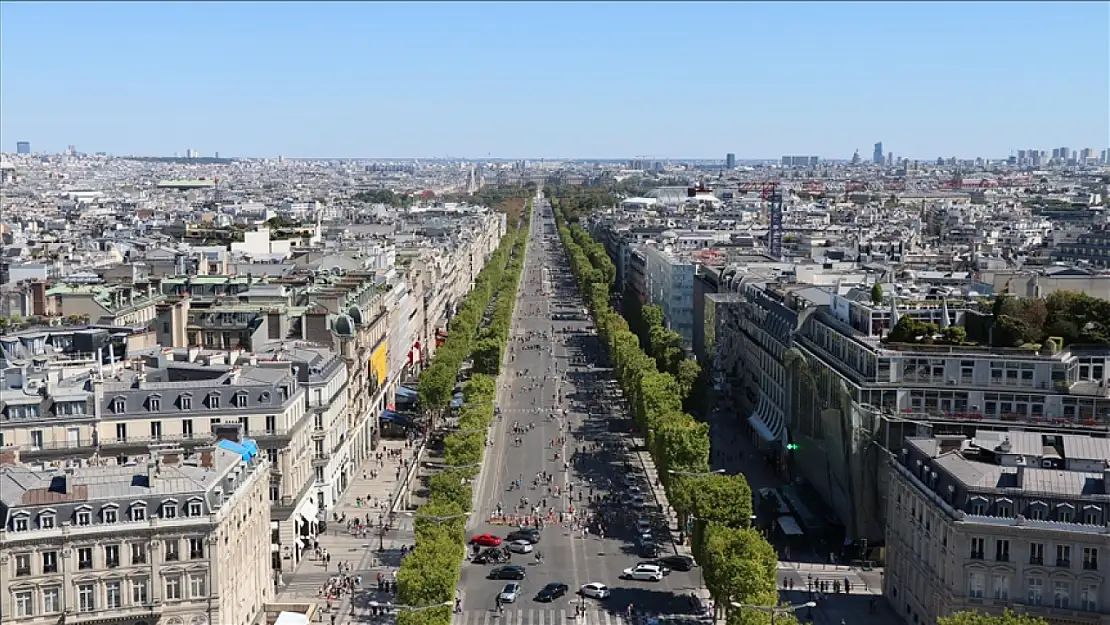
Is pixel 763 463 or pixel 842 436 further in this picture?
pixel 763 463

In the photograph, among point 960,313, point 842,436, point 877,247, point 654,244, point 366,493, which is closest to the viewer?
point 842,436

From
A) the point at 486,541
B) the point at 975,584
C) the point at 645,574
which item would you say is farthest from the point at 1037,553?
the point at 486,541

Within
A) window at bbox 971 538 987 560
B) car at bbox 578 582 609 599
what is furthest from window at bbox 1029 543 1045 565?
car at bbox 578 582 609 599

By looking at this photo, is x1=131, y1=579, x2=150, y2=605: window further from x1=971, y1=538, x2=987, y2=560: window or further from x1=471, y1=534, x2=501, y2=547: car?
x1=971, y1=538, x2=987, y2=560: window

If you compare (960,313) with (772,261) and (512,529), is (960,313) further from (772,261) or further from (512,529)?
(772,261)

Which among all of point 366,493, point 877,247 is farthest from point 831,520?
point 877,247

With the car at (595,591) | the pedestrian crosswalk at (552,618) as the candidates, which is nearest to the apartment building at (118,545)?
the pedestrian crosswalk at (552,618)
